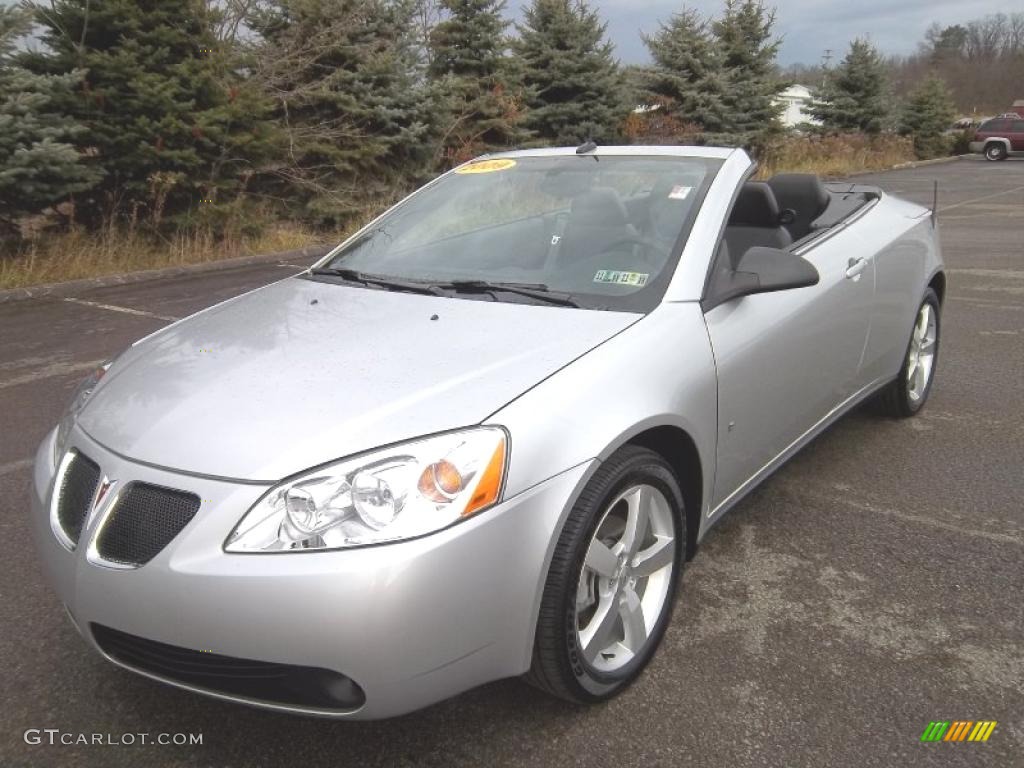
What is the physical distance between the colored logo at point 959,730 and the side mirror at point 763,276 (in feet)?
4.45

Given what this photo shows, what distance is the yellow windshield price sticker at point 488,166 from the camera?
380cm

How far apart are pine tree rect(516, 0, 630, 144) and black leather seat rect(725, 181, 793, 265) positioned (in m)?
13.7

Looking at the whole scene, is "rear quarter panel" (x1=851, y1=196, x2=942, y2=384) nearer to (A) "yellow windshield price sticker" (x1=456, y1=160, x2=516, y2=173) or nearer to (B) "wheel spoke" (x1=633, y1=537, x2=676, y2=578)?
(A) "yellow windshield price sticker" (x1=456, y1=160, x2=516, y2=173)

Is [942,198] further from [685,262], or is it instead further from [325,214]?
[685,262]

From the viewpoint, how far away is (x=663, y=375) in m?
2.47

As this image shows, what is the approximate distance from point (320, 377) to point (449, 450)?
0.52 meters

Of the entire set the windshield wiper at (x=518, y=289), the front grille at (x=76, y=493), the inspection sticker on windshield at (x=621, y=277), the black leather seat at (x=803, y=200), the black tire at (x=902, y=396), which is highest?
the black leather seat at (x=803, y=200)

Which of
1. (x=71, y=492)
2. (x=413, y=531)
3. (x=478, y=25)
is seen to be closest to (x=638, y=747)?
(x=413, y=531)

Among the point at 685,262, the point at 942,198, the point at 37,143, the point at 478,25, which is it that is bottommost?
the point at 942,198

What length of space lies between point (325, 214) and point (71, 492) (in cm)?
1117

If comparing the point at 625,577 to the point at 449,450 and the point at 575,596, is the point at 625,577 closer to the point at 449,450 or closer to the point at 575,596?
the point at 575,596

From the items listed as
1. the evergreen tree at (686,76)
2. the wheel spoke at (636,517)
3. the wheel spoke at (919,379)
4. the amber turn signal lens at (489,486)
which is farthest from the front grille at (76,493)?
the evergreen tree at (686,76)

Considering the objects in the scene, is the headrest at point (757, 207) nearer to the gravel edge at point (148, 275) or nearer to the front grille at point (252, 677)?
the front grille at point (252, 677)

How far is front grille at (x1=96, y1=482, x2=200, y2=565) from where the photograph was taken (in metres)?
1.94
